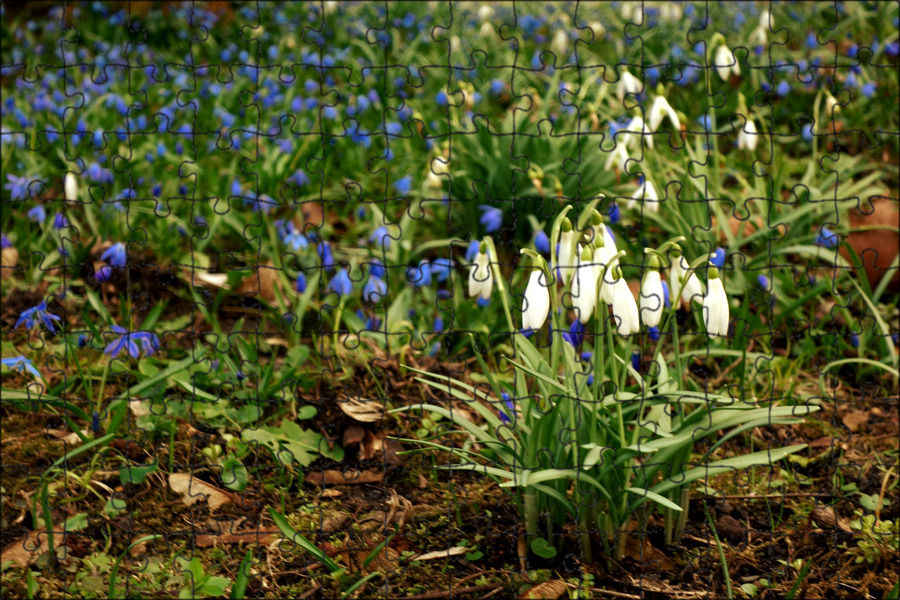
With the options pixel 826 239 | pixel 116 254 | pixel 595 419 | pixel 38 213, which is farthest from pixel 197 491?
pixel 826 239

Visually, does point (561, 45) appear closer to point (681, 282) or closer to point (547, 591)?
point (681, 282)

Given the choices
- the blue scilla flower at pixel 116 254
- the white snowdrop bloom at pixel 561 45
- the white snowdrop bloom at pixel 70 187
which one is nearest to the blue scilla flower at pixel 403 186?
the blue scilla flower at pixel 116 254

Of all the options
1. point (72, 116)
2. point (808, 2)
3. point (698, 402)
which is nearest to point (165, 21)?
point (72, 116)

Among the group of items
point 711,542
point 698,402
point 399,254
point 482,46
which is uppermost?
point 482,46

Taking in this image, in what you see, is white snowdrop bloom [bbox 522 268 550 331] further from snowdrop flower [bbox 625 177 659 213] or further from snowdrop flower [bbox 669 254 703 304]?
snowdrop flower [bbox 625 177 659 213]

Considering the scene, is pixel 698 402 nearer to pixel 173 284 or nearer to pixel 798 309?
pixel 798 309

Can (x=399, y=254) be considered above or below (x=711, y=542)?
above

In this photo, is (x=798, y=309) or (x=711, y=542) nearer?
(x=711, y=542)

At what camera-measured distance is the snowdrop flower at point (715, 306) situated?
81.4 inches

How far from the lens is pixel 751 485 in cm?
271

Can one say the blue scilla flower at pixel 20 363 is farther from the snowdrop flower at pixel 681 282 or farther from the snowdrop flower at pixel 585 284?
the snowdrop flower at pixel 681 282

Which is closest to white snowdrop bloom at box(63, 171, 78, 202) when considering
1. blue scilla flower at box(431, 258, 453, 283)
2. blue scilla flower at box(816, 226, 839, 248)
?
blue scilla flower at box(431, 258, 453, 283)

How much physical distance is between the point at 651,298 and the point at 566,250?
22cm

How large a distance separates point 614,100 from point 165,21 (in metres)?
3.44
